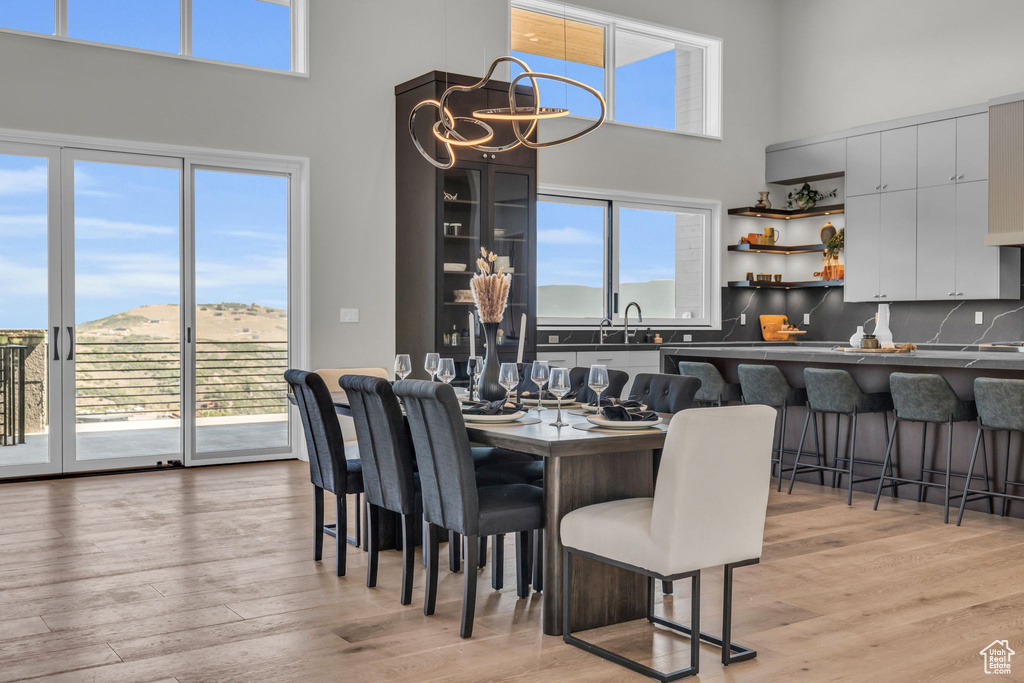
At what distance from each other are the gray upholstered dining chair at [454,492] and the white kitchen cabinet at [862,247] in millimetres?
6030

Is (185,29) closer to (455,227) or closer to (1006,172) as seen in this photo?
(455,227)

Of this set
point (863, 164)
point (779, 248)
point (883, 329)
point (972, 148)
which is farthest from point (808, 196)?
point (883, 329)

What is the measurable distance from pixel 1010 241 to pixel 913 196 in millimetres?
1180

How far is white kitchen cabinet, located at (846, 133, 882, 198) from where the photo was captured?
26.6 feet

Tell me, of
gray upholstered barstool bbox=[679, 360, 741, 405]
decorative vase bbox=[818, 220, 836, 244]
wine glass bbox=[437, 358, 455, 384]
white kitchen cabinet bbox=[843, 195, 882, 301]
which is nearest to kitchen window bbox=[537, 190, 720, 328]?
decorative vase bbox=[818, 220, 836, 244]

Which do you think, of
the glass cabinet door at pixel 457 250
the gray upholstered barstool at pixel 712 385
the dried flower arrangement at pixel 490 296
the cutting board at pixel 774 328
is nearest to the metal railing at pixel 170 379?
the glass cabinet door at pixel 457 250

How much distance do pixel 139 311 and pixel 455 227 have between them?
233 cm

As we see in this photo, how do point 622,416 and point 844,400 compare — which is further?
point 844,400

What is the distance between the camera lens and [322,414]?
3.68 meters

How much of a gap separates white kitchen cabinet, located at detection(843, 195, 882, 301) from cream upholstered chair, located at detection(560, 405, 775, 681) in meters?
6.00

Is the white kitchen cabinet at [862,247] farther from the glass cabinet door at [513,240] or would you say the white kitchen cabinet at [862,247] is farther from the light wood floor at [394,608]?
the light wood floor at [394,608]

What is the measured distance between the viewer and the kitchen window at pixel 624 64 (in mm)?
7895

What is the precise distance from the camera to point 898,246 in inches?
311

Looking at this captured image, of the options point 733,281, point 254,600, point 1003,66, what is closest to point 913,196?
point 1003,66
